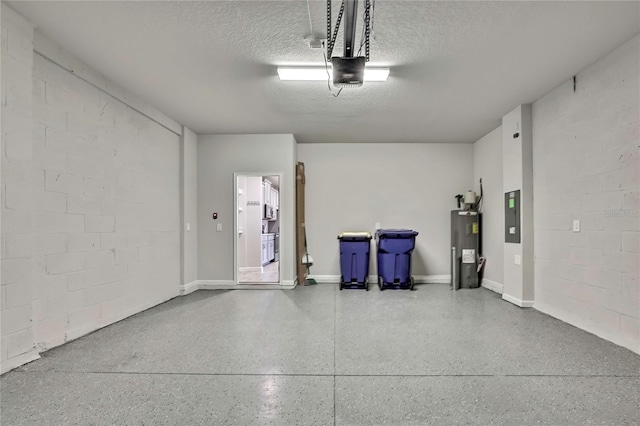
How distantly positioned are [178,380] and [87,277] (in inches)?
69.1

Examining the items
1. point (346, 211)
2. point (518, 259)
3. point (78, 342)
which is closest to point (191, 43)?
point (78, 342)

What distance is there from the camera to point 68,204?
313cm

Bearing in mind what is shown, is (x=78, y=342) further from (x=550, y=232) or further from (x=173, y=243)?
(x=550, y=232)

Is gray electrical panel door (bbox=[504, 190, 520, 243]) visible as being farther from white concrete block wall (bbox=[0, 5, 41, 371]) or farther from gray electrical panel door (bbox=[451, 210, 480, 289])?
white concrete block wall (bbox=[0, 5, 41, 371])

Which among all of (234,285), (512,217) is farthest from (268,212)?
(512,217)

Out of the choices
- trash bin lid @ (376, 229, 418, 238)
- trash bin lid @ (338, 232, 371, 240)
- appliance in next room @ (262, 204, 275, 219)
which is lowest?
trash bin lid @ (338, 232, 371, 240)

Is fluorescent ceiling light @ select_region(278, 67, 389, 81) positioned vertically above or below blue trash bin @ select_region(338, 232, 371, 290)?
above

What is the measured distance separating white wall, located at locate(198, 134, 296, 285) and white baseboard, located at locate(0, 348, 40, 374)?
3.19 meters

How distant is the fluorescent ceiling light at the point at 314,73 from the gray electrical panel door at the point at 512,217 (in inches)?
100

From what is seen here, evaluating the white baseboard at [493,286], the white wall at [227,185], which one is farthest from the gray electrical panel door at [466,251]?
the white wall at [227,185]

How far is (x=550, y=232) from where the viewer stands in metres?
3.99

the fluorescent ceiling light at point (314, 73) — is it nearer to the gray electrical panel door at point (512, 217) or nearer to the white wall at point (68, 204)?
the white wall at point (68, 204)

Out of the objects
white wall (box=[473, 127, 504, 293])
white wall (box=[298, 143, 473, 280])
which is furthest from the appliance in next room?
white wall (box=[473, 127, 504, 293])

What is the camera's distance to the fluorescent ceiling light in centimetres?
340
